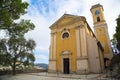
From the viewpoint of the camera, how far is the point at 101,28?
27531 millimetres

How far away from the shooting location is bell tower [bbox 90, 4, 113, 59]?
2585 cm

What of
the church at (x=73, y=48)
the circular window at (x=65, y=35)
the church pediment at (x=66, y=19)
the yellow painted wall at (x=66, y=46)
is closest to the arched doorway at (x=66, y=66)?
the church at (x=73, y=48)

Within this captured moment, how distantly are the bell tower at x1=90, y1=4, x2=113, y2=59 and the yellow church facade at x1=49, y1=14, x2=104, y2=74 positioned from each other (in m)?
7.13

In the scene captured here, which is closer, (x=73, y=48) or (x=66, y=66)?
(x=73, y=48)

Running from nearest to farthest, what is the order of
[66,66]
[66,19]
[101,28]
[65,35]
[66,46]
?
[66,66], [66,46], [65,35], [66,19], [101,28]

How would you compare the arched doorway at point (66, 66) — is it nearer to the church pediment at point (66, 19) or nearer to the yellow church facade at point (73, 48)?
the yellow church facade at point (73, 48)

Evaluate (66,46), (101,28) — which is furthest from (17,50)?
(101,28)

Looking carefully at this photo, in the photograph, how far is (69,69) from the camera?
59.6 feet

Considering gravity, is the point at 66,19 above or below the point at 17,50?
above

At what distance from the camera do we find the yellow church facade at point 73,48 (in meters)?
16.8

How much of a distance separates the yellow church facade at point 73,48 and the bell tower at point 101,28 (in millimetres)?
7134

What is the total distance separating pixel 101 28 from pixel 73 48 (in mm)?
12616

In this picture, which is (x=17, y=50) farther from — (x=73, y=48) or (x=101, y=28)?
(x=101, y=28)

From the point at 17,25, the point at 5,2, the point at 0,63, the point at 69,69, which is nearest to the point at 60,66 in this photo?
the point at 69,69
